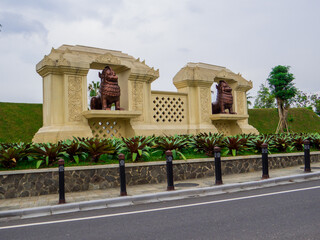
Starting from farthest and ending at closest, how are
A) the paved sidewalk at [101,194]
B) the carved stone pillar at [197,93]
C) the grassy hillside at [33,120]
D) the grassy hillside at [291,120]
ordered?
the grassy hillside at [291,120] < the grassy hillside at [33,120] < the carved stone pillar at [197,93] < the paved sidewalk at [101,194]

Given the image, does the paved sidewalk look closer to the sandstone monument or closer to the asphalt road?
the asphalt road

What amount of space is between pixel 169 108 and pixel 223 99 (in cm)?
347

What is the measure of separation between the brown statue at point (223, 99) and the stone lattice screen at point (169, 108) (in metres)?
2.09

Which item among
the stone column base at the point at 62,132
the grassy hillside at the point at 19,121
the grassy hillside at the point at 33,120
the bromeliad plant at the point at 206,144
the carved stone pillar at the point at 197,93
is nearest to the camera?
the bromeliad plant at the point at 206,144

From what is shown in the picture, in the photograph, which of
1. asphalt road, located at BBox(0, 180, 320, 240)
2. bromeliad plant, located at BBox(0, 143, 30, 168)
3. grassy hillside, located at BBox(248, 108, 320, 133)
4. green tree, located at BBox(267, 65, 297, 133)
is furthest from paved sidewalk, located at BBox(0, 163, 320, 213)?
grassy hillside, located at BBox(248, 108, 320, 133)

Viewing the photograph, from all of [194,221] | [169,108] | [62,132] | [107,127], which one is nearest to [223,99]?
[169,108]

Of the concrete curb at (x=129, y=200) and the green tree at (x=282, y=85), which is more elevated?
the green tree at (x=282, y=85)

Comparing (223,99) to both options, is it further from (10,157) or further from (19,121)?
(19,121)

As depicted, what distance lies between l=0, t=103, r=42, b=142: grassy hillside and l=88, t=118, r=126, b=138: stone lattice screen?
49.7 feet

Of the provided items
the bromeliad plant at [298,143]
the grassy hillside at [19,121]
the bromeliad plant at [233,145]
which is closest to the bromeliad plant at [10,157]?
the bromeliad plant at [233,145]

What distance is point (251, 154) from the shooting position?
12.4 metres

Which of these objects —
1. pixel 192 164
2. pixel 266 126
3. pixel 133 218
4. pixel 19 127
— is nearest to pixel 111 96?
pixel 192 164

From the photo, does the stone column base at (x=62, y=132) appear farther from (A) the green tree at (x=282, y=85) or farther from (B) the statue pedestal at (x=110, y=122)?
(A) the green tree at (x=282, y=85)

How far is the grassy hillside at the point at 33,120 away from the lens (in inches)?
1113
